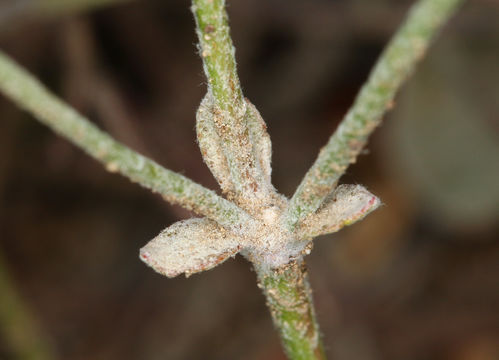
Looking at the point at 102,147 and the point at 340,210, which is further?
the point at 340,210

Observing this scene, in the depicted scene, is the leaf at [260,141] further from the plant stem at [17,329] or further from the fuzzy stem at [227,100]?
the plant stem at [17,329]

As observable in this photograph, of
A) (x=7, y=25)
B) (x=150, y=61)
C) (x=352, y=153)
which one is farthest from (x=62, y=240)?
(x=352, y=153)

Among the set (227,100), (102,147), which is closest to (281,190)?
(227,100)

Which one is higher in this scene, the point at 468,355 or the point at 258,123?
the point at 468,355

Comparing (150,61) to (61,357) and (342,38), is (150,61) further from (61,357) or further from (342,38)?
(61,357)

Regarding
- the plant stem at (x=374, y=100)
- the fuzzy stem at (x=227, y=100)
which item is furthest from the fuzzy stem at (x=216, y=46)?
the plant stem at (x=374, y=100)

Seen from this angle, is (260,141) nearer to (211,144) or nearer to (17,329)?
(211,144)
